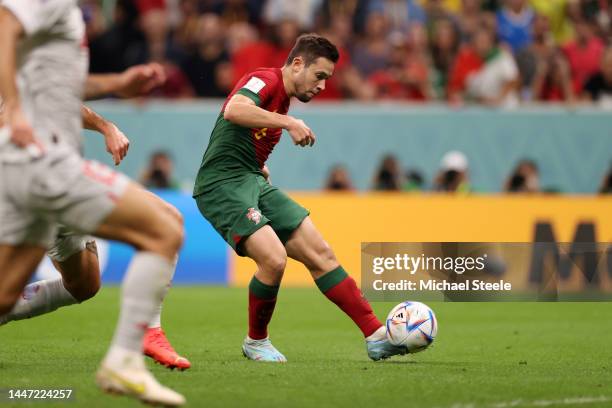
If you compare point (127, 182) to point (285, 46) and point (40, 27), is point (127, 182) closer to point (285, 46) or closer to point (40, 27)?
point (40, 27)

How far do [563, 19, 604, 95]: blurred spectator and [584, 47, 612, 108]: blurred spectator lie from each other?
0.30 feet

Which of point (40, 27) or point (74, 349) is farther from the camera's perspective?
point (74, 349)

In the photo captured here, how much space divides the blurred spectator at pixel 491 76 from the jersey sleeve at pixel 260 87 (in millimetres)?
10609

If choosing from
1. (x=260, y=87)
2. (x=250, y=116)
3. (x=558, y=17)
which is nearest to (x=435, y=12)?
(x=558, y=17)

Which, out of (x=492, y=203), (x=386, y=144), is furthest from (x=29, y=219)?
(x=386, y=144)

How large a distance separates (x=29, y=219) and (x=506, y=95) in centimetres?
1401

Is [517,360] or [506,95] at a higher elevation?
[506,95]

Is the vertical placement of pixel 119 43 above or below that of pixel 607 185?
above

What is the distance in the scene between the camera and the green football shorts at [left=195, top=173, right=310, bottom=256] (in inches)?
353

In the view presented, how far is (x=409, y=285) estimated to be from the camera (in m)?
12.3

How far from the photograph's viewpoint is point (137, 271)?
20.5 ft

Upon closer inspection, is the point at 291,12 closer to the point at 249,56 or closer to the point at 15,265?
the point at 249,56

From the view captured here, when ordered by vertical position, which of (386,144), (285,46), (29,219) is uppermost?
(285,46)

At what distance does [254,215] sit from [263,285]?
0.54 m
